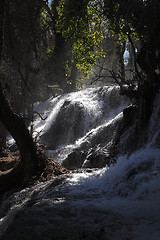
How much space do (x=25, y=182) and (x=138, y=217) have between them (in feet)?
13.3

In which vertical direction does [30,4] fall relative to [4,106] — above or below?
above

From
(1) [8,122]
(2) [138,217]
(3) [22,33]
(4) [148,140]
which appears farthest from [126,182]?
(3) [22,33]

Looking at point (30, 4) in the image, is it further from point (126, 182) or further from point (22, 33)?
point (126, 182)

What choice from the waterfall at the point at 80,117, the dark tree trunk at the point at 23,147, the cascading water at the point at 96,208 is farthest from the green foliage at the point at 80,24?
the waterfall at the point at 80,117

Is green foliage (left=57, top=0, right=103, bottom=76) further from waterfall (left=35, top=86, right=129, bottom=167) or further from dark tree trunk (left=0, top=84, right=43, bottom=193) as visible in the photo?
waterfall (left=35, top=86, right=129, bottom=167)

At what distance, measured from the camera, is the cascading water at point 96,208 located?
2928mm

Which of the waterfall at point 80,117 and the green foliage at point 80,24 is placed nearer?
the green foliage at point 80,24

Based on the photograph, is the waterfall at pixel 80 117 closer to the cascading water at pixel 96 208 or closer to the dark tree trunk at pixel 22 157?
the dark tree trunk at pixel 22 157

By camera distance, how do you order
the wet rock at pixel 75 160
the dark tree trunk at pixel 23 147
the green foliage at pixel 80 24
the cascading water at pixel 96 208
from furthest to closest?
1. the wet rock at pixel 75 160
2. the green foliage at pixel 80 24
3. the dark tree trunk at pixel 23 147
4. the cascading water at pixel 96 208

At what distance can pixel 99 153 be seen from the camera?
985 centimetres

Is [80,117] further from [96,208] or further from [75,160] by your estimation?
[96,208]

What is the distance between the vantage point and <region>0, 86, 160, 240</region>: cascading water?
2.93 metres

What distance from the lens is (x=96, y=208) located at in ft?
12.1

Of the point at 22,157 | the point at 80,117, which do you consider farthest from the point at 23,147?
the point at 80,117
